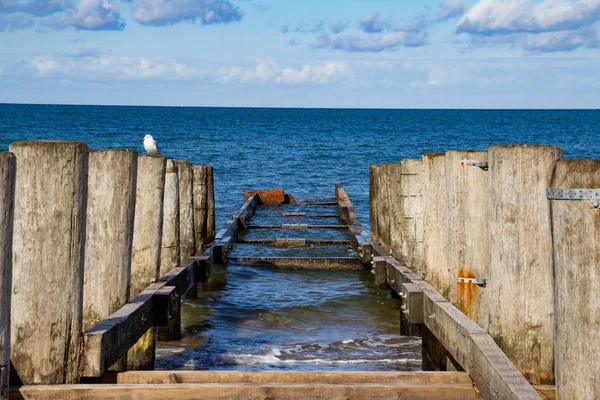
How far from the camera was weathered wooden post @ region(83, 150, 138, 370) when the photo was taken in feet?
17.7

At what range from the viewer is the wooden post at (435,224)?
6.66 m

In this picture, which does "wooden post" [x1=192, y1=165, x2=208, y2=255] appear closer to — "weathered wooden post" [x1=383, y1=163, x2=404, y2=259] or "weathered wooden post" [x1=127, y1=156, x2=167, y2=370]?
"weathered wooden post" [x1=383, y1=163, x2=404, y2=259]

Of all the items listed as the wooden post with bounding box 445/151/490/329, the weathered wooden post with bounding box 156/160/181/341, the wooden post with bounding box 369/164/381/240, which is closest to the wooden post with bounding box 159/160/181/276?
the weathered wooden post with bounding box 156/160/181/341

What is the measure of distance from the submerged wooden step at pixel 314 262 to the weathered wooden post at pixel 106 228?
20.8 ft

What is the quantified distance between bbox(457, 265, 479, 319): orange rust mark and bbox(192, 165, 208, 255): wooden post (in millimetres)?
5512

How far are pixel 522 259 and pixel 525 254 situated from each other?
0.12 ft

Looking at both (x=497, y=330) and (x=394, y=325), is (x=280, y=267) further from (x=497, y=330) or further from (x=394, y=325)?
(x=497, y=330)

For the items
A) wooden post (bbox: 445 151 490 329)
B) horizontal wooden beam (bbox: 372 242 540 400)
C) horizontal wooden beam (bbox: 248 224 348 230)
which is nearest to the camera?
horizontal wooden beam (bbox: 372 242 540 400)

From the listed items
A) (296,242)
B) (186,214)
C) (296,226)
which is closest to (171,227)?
(186,214)

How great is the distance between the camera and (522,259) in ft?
14.9

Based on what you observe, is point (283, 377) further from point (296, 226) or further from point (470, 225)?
point (296, 226)

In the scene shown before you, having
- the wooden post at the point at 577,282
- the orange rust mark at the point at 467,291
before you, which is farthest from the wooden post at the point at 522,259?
the wooden post at the point at 577,282

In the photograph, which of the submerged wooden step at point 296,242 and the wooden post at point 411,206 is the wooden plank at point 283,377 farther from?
the submerged wooden step at point 296,242

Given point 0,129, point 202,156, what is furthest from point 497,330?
point 0,129
